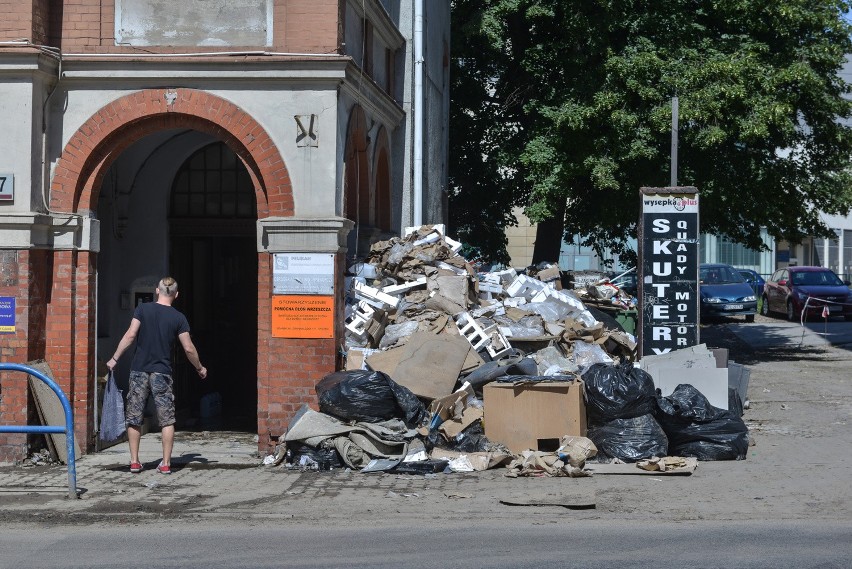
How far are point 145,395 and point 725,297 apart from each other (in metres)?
21.8

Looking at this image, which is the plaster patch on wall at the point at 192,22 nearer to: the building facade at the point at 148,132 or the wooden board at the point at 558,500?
the building facade at the point at 148,132

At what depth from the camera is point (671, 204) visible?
41.8 feet

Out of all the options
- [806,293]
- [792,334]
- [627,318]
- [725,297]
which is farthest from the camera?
[806,293]

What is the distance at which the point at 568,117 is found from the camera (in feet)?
58.7

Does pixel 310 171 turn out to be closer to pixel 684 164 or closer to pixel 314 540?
pixel 314 540

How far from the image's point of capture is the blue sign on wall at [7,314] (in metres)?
10.8

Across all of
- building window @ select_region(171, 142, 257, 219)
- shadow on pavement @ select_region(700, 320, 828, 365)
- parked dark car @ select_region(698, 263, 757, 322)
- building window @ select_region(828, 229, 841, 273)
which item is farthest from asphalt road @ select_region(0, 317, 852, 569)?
building window @ select_region(828, 229, 841, 273)

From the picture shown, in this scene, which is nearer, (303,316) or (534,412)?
(534,412)

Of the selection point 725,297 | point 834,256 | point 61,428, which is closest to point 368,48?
point 61,428

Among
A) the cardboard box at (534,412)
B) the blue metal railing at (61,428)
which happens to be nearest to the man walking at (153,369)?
the blue metal railing at (61,428)

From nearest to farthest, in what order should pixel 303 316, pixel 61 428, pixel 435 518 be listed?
pixel 435 518 < pixel 61 428 < pixel 303 316

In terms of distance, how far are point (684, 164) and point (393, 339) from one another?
814cm

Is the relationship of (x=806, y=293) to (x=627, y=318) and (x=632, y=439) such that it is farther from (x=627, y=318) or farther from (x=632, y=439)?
(x=632, y=439)

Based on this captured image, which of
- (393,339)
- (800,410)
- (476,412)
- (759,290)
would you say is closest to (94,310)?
(393,339)
